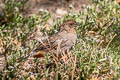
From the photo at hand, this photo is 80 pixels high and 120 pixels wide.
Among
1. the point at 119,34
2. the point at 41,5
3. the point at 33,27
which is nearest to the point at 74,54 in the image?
the point at 119,34

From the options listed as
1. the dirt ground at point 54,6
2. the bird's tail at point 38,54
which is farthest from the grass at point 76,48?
the dirt ground at point 54,6

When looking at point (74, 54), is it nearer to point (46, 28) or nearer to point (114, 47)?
point (114, 47)

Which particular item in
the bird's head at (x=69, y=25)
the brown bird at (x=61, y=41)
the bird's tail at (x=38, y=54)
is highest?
the bird's head at (x=69, y=25)

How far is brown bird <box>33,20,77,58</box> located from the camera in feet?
18.5

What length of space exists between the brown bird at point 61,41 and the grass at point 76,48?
4.4 inches

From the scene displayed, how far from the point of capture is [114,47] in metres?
5.77

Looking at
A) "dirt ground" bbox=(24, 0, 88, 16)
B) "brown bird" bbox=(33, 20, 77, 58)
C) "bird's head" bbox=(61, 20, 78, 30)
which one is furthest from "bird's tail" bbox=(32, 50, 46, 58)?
"dirt ground" bbox=(24, 0, 88, 16)

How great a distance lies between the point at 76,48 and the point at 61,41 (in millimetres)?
550

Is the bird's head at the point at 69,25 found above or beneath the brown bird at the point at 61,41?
above

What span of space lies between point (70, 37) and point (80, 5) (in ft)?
8.87

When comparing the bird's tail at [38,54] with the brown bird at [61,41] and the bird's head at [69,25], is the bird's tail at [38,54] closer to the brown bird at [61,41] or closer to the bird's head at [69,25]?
the brown bird at [61,41]

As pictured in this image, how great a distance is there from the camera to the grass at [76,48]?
485 cm

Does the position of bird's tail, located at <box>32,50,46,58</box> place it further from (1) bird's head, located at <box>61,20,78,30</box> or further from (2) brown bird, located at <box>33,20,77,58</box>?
(1) bird's head, located at <box>61,20,78,30</box>

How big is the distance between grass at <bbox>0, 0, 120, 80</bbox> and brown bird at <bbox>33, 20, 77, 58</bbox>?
111mm
